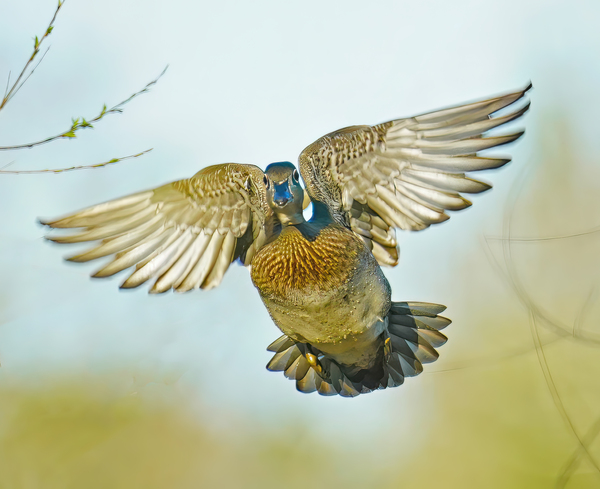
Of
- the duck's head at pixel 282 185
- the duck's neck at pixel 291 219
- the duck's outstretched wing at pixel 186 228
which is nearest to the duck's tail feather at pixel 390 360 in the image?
the duck's outstretched wing at pixel 186 228

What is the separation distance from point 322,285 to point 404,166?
0.73 meters

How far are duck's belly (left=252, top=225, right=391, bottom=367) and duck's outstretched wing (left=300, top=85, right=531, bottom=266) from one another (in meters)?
0.22

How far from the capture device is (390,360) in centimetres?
325

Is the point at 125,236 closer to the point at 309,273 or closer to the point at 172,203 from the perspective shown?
the point at 172,203


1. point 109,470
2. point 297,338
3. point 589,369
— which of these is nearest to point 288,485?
point 109,470

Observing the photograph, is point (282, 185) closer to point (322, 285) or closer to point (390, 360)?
point (322, 285)

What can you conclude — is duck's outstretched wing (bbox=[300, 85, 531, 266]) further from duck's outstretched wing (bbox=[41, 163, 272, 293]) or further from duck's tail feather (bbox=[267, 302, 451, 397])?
duck's tail feather (bbox=[267, 302, 451, 397])

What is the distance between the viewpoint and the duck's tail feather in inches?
122

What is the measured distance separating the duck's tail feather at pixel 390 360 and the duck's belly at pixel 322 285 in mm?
480

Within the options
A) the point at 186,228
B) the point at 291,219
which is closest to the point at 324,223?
the point at 291,219

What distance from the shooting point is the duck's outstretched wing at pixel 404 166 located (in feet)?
8.22

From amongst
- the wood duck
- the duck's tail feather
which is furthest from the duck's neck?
the duck's tail feather

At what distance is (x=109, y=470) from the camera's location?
6523 millimetres

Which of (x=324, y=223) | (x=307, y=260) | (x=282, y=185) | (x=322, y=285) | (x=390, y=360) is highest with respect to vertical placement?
(x=282, y=185)
